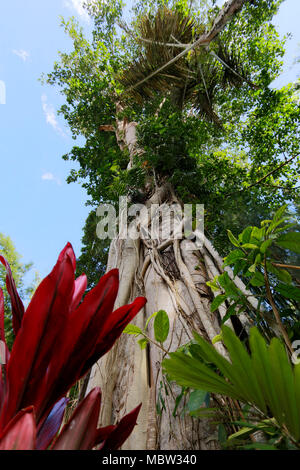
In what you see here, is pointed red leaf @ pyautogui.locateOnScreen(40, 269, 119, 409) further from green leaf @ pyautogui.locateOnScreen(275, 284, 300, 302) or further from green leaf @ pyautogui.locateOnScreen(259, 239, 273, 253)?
green leaf @ pyautogui.locateOnScreen(275, 284, 300, 302)

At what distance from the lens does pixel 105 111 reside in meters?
4.59

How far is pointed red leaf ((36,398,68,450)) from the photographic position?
412mm

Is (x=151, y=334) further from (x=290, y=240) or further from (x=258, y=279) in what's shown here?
(x=290, y=240)

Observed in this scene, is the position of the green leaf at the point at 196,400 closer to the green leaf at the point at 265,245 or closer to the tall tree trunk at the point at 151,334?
the tall tree trunk at the point at 151,334

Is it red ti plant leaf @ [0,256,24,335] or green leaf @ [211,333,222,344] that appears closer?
red ti plant leaf @ [0,256,24,335]

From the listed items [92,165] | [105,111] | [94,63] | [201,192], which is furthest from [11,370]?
[94,63]

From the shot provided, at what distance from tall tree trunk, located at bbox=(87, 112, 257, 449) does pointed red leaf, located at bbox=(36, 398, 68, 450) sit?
0.94 ft

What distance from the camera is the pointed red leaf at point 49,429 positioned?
41cm

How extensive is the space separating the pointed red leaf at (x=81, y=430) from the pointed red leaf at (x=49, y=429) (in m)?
0.09

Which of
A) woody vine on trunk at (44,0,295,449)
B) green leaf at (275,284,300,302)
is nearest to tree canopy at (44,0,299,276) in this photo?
woody vine on trunk at (44,0,295,449)

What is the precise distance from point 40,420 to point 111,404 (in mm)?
565

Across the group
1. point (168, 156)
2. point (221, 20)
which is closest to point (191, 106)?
point (221, 20)
